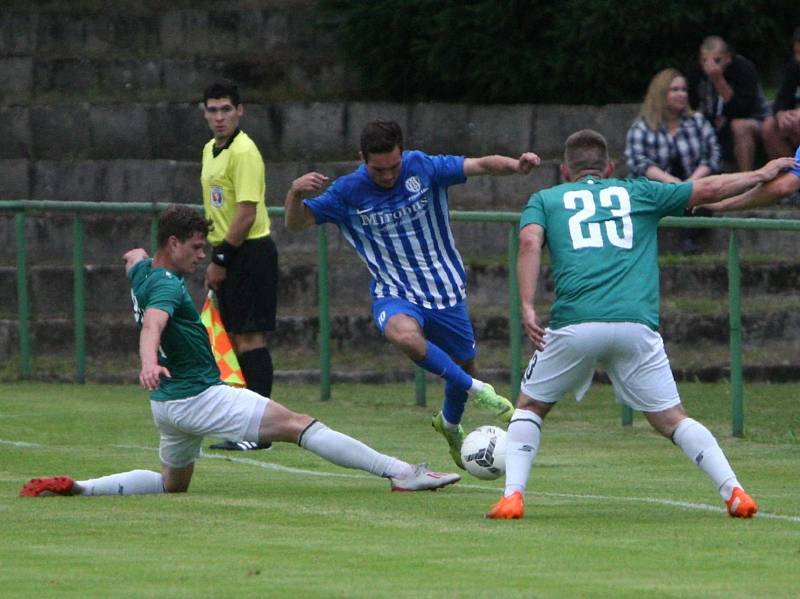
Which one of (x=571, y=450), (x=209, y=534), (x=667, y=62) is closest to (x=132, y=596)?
(x=209, y=534)

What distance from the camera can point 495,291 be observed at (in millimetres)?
16562

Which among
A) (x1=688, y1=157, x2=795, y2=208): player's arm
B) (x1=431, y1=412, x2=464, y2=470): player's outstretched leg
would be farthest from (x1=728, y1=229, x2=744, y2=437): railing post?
(x1=688, y1=157, x2=795, y2=208): player's arm

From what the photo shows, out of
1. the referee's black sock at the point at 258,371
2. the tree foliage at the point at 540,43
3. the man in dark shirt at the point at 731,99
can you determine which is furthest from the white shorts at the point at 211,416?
the tree foliage at the point at 540,43

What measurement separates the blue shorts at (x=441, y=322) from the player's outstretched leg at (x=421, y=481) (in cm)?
148

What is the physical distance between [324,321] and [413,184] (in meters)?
4.46

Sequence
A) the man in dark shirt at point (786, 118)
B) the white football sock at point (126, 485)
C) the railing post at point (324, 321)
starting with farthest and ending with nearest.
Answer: the man in dark shirt at point (786, 118), the railing post at point (324, 321), the white football sock at point (126, 485)

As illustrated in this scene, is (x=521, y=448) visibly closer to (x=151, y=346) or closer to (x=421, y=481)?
(x=421, y=481)

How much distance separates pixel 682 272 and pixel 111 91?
24.1 ft

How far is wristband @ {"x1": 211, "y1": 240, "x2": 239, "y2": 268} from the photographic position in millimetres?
12531

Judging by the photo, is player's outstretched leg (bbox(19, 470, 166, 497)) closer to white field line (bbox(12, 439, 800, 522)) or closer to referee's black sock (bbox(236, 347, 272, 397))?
white field line (bbox(12, 439, 800, 522))

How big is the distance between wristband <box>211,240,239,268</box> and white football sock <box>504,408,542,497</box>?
403cm

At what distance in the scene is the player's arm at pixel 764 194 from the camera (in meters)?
Result: 9.00

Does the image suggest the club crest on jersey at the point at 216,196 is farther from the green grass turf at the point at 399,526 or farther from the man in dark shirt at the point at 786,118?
the man in dark shirt at the point at 786,118

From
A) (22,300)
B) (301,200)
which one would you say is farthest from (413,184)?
(22,300)
